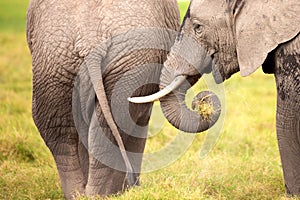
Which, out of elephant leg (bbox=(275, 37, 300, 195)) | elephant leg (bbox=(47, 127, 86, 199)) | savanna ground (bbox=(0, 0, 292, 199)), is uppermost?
elephant leg (bbox=(275, 37, 300, 195))

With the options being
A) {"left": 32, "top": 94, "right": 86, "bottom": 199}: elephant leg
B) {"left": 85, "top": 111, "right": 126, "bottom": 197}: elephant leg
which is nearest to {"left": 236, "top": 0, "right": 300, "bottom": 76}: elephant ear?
{"left": 85, "top": 111, "right": 126, "bottom": 197}: elephant leg

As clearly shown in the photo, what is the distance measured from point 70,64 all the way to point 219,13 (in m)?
0.92

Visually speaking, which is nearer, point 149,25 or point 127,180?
point 149,25

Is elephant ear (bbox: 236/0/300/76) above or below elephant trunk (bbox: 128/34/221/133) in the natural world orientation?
above

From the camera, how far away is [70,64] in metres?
4.48

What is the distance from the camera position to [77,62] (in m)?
4.47

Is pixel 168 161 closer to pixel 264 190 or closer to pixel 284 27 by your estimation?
pixel 264 190

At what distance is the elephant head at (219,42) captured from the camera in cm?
432

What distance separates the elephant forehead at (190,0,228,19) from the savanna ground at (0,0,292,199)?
2.41ft

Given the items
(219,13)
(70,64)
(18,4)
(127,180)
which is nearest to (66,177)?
(127,180)

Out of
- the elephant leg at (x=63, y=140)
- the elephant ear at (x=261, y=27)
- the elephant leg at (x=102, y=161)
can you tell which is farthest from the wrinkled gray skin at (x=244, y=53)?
the elephant leg at (x=63, y=140)

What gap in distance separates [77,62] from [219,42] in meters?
0.84

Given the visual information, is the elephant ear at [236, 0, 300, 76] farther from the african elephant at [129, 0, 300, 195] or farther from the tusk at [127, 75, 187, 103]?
the tusk at [127, 75, 187, 103]

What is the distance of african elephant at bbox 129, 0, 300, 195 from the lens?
432 centimetres
